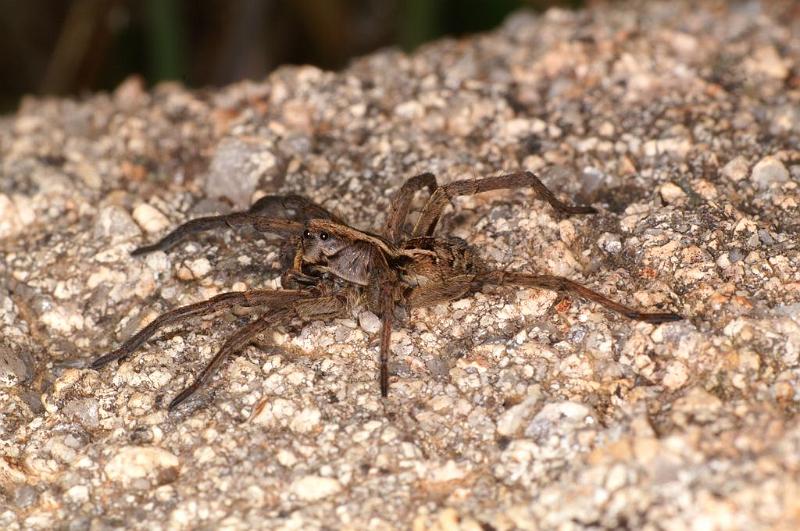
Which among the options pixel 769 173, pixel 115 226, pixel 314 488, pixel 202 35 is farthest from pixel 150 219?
pixel 202 35

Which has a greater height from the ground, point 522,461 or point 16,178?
point 16,178

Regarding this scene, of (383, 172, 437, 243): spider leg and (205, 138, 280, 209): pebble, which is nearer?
(383, 172, 437, 243): spider leg

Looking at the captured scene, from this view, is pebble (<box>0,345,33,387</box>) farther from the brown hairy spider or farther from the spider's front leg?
the spider's front leg

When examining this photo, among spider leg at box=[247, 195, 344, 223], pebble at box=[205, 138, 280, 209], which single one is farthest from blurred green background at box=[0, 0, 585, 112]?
spider leg at box=[247, 195, 344, 223]

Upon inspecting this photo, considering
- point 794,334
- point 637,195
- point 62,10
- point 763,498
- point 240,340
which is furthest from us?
point 62,10

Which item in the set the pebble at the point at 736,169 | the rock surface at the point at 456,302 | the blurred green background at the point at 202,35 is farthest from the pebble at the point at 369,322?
the blurred green background at the point at 202,35

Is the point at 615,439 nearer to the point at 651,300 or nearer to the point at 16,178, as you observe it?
the point at 651,300

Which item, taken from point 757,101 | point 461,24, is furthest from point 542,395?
point 461,24

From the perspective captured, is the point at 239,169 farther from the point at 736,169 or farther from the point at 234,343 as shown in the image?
the point at 736,169
